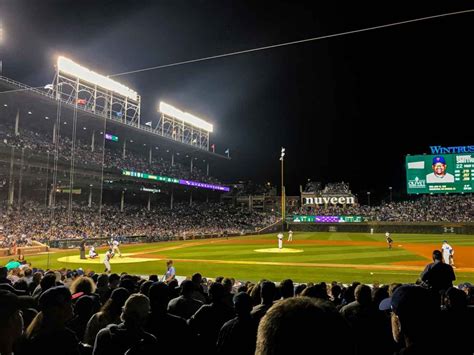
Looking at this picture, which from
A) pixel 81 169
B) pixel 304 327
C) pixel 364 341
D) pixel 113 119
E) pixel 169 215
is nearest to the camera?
pixel 304 327

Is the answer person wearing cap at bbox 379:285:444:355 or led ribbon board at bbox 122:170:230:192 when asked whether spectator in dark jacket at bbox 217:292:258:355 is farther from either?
led ribbon board at bbox 122:170:230:192

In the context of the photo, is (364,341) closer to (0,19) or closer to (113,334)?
A: (113,334)

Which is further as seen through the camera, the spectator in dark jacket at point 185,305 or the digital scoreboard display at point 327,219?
the digital scoreboard display at point 327,219

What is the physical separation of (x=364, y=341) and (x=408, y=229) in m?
64.5

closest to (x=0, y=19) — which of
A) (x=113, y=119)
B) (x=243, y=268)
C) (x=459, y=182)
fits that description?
(x=243, y=268)

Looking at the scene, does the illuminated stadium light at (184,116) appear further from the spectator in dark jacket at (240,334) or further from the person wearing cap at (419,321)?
the person wearing cap at (419,321)

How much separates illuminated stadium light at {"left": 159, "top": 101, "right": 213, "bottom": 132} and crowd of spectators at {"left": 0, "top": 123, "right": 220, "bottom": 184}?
8.42 m

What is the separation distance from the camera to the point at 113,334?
12.0ft

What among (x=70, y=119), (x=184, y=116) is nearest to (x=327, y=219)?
(x=184, y=116)

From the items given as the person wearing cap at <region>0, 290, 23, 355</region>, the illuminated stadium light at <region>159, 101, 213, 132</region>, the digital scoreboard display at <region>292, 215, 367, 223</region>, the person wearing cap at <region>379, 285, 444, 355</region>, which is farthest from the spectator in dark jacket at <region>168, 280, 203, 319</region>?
the digital scoreboard display at <region>292, 215, 367, 223</region>

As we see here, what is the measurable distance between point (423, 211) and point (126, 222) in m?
55.6

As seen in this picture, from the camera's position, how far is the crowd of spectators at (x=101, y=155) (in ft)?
75.7

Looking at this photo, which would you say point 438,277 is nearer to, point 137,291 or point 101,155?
point 137,291

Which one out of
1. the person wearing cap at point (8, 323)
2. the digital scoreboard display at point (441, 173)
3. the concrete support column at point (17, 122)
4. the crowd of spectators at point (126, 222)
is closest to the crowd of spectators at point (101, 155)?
the concrete support column at point (17, 122)
